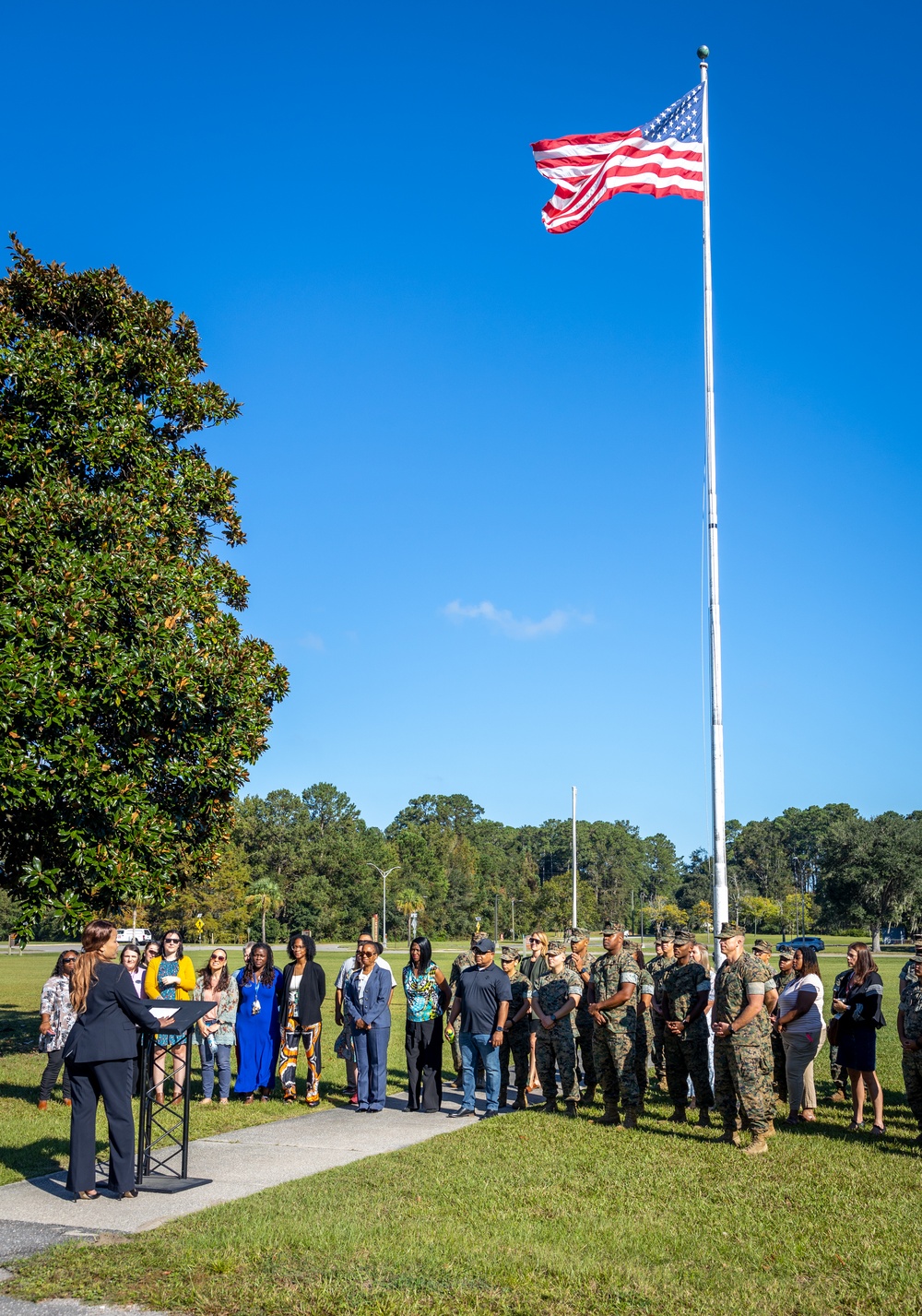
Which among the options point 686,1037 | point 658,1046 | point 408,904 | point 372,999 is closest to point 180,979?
point 372,999

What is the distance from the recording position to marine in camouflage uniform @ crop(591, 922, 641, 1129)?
11.5 meters

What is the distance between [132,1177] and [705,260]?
12974 millimetres

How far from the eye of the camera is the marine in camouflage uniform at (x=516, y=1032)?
42.8 feet

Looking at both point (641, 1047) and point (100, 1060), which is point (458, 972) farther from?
point (100, 1060)

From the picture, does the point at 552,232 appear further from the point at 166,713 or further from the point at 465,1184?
the point at 465,1184

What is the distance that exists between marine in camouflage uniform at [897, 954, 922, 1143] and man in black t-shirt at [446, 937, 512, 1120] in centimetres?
415

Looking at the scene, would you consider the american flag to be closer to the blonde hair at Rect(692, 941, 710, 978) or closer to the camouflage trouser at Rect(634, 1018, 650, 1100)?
the blonde hair at Rect(692, 941, 710, 978)

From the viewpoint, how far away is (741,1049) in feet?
34.8

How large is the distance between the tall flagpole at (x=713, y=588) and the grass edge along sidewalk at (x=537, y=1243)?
13.4ft

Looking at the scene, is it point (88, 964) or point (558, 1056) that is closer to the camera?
point (88, 964)

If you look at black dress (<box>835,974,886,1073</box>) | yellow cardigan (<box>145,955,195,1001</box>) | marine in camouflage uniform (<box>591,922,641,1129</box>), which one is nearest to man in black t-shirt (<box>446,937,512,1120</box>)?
marine in camouflage uniform (<box>591,922,641,1129</box>)

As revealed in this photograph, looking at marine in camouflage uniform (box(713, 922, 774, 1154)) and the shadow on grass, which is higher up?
marine in camouflage uniform (box(713, 922, 774, 1154))

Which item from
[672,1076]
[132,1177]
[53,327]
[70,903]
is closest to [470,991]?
[672,1076]

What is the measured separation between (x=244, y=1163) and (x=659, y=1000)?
5.04 metres
